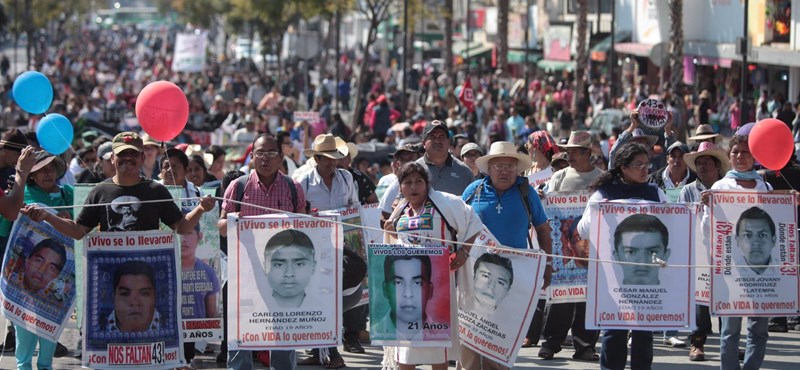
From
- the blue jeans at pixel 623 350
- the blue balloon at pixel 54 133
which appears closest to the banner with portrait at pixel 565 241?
the blue jeans at pixel 623 350

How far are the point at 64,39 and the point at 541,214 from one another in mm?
114963

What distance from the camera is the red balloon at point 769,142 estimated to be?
9094 millimetres

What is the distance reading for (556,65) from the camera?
54.0 meters

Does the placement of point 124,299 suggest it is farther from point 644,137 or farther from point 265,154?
point 644,137

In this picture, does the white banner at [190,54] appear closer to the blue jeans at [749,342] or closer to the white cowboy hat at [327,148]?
the white cowboy hat at [327,148]

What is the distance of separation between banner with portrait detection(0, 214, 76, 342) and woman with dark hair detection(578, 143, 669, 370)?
128 inches

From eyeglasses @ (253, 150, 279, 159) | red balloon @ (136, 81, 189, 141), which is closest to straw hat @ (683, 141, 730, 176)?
eyeglasses @ (253, 150, 279, 159)

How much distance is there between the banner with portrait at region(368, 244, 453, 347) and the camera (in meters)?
8.27

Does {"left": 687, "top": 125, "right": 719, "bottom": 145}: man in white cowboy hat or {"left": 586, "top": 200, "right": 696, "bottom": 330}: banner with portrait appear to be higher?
{"left": 687, "top": 125, "right": 719, "bottom": 145}: man in white cowboy hat

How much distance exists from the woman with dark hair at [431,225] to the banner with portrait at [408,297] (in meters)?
0.08

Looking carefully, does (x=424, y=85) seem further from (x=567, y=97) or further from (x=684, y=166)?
(x=684, y=166)

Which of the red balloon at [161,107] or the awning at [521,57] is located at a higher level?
the red balloon at [161,107]

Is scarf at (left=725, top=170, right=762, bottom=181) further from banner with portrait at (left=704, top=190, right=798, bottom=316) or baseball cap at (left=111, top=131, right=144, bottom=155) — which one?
baseball cap at (left=111, top=131, right=144, bottom=155)

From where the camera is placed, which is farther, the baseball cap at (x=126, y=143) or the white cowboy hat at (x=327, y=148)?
the white cowboy hat at (x=327, y=148)
